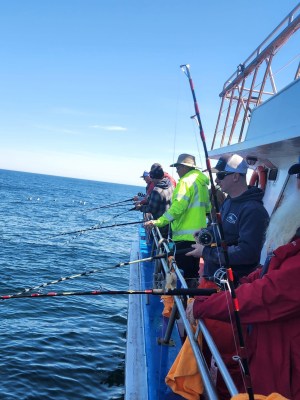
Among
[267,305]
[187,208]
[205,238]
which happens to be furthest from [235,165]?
[267,305]

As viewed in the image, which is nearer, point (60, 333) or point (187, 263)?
point (187, 263)

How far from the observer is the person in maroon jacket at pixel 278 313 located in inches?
79.8

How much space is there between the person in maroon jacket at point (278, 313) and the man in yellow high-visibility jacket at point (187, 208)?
9.97 feet

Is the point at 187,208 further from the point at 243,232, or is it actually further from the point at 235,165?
the point at 243,232

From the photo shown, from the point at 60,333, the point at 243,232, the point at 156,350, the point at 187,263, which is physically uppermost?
the point at 243,232

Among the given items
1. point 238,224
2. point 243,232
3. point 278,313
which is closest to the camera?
point 278,313

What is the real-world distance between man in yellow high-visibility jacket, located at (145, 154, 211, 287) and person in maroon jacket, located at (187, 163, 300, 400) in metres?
3.04

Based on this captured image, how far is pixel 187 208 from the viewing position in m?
5.56

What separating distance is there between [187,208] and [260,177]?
2.65 metres

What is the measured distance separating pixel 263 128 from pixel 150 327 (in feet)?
11.8

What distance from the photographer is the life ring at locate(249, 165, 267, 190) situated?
737 cm

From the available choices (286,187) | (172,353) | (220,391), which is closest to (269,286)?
(220,391)

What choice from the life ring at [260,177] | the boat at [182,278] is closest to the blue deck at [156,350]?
the boat at [182,278]

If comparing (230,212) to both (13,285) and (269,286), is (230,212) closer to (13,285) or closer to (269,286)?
(269,286)
